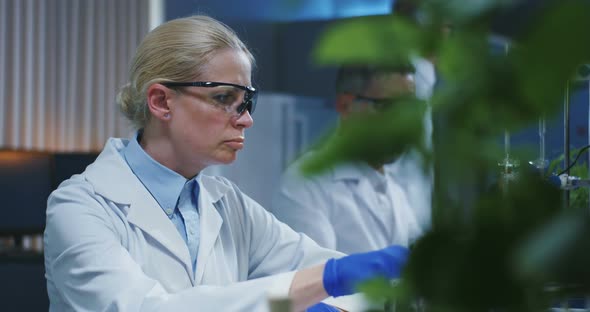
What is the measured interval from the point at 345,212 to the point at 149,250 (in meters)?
0.94

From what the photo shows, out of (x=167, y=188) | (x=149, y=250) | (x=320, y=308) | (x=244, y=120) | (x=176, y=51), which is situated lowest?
(x=320, y=308)

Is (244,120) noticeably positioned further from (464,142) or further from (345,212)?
(464,142)

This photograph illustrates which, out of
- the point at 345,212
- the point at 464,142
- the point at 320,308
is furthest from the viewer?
the point at 345,212

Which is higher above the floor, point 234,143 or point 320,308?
point 234,143

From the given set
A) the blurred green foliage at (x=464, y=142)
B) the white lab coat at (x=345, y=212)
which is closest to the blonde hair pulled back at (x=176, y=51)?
the white lab coat at (x=345, y=212)

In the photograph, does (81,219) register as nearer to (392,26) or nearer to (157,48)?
(157,48)

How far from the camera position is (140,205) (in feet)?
5.15

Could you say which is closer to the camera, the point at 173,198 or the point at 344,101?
the point at 173,198

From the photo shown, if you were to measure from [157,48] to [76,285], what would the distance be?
1.74 ft

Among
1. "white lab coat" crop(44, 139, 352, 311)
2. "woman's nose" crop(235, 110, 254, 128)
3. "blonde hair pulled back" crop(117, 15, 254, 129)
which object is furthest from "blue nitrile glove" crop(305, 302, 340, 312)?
"blonde hair pulled back" crop(117, 15, 254, 129)

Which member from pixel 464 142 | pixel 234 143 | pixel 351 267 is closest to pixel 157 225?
pixel 234 143

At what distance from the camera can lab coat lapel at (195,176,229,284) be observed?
1593 millimetres

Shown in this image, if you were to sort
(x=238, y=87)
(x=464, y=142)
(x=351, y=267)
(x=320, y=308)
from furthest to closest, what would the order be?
1. (x=238, y=87)
2. (x=320, y=308)
3. (x=351, y=267)
4. (x=464, y=142)

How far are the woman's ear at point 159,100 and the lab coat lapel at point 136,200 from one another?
13cm
